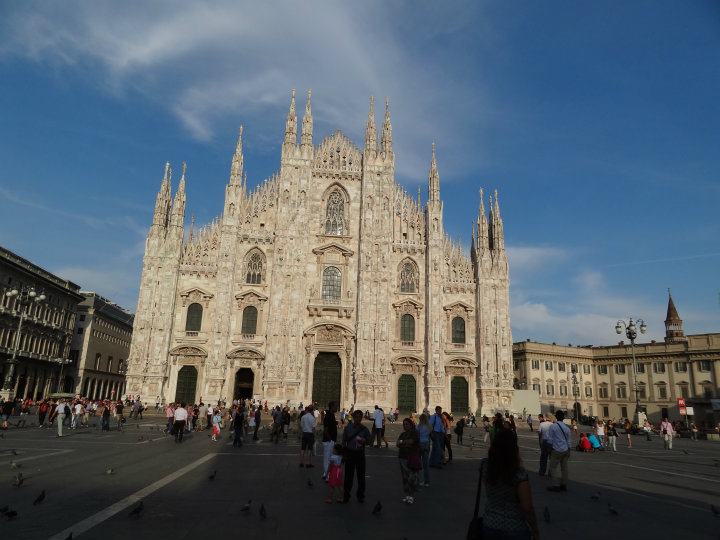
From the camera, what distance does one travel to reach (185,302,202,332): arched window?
39.4m

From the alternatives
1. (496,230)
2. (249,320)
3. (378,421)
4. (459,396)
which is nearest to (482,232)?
(496,230)

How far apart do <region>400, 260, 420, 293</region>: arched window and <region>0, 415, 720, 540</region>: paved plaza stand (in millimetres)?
26187

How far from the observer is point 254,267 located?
1615 inches

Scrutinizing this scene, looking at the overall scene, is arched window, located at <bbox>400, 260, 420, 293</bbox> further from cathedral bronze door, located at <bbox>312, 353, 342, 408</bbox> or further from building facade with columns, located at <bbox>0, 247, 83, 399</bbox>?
building facade with columns, located at <bbox>0, 247, 83, 399</bbox>

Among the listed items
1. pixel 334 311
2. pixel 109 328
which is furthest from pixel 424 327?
pixel 109 328

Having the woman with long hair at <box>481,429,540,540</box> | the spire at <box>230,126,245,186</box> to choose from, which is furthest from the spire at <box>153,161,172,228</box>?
the woman with long hair at <box>481,429,540,540</box>

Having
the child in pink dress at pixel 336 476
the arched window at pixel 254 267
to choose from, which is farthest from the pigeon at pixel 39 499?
the arched window at pixel 254 267

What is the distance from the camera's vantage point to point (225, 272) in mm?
39594

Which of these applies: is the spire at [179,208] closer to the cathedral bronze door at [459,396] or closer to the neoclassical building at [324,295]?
the neoclassical building at [324,295]

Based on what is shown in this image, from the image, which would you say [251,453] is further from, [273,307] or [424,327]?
[424,327]

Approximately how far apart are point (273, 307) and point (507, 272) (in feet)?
63.3

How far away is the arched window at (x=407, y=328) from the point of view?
41438 mm

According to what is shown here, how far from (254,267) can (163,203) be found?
8.81 meters

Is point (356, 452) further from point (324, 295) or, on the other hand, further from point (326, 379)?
point (324, 295)
